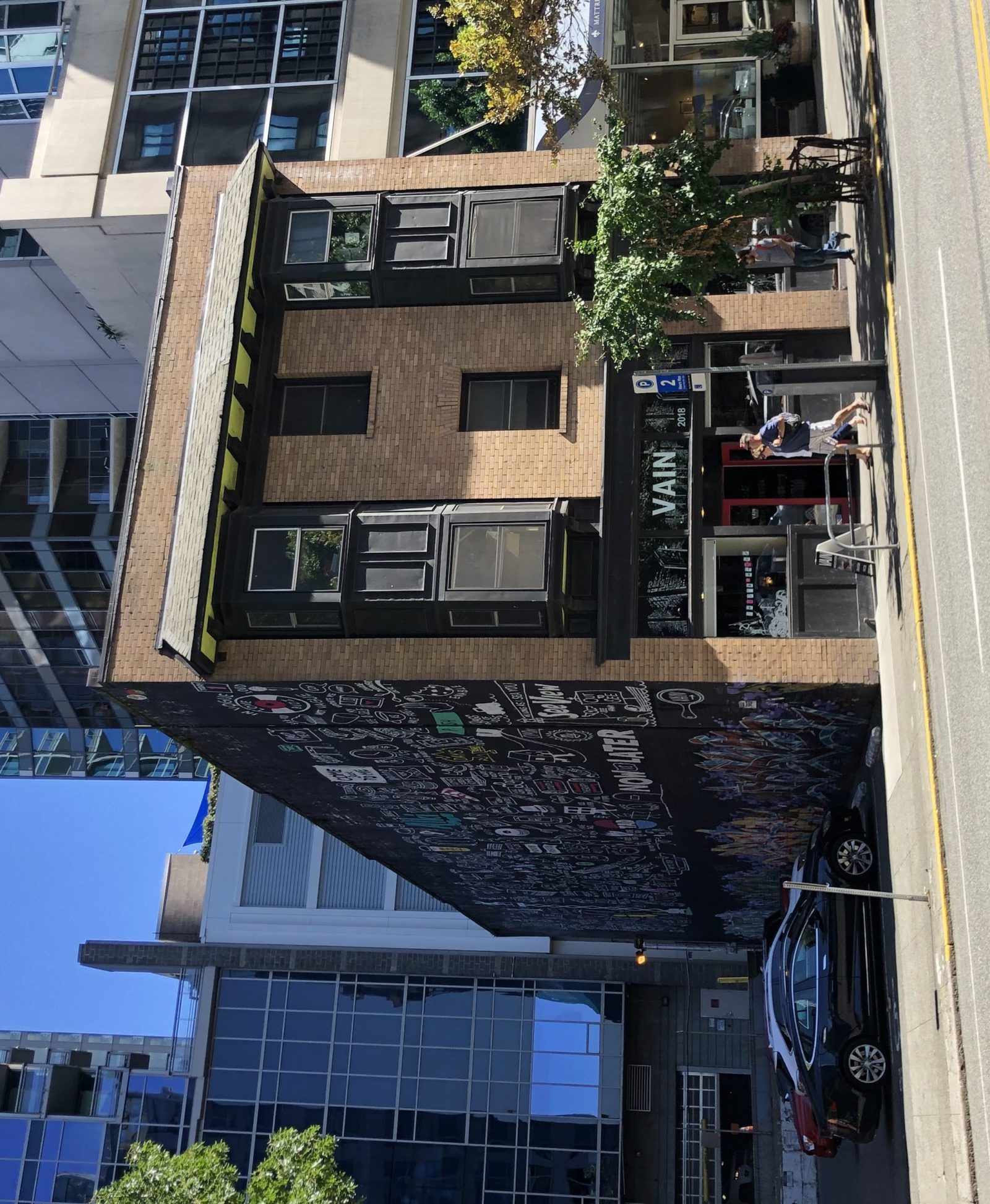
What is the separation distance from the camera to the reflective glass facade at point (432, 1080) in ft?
149

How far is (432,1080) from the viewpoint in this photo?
47.3 meters

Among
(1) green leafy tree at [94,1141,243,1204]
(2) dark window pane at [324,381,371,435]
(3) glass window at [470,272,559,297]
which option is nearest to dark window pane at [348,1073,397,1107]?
(1) green leafy tree at [94,1141,243,1204]

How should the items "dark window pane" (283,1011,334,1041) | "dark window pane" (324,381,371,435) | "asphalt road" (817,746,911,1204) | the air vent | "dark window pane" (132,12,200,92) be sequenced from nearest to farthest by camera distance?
1. "asphalt road" (817,746,911,1204)
2. "dark window pane" (324,381,371,435)
3. "dark window pane" (132,12,200,92)
4. the air vent
5. "dark window pane" (283,1011,334,1041)

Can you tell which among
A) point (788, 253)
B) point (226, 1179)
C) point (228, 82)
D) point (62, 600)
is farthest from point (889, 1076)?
point (62, 600)

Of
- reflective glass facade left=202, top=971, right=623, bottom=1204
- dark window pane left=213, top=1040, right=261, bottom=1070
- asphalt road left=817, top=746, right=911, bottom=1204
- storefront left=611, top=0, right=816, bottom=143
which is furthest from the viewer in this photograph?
dark window pane left=213, top=1040, right=261, bottom=1070

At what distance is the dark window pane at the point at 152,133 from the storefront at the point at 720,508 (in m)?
13.7

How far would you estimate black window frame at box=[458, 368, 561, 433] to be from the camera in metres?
21.4

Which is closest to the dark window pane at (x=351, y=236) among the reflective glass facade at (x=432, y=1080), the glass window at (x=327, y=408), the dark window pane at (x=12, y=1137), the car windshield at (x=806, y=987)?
the glass window at (x=327, y=408)

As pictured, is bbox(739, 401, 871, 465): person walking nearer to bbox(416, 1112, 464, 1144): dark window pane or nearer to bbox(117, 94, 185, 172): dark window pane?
bbox(117, 94, 185, 172): dark window pane

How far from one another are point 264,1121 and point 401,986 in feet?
23.9

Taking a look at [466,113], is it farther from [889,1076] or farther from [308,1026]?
[308,1026]

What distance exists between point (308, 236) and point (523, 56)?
204 inches

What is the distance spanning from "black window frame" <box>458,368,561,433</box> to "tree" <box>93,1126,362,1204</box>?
16.6m

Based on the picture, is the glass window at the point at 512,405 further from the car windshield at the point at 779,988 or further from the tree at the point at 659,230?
the car windshield at the point at 779,988
